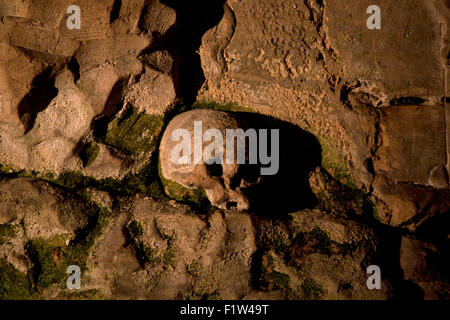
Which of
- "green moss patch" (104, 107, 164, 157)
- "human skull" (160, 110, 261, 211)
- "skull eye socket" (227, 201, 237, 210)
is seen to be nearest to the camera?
"human skull" (160, 110, 261, 211)

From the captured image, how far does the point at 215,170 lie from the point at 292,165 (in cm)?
42

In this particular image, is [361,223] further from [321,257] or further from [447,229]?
[447,229]

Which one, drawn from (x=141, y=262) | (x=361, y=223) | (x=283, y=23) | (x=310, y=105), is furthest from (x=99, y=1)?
(x=361, y=223)

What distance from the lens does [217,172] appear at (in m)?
1.66

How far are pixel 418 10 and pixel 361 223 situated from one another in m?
1.00

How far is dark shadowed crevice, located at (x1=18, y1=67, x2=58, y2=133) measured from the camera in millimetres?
1640

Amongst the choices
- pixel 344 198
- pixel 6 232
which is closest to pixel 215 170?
pixel 344 198

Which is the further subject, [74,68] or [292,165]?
[292,165]

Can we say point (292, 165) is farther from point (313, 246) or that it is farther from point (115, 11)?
point (115, 11)

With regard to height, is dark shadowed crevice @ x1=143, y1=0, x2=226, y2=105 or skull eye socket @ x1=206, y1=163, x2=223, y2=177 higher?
dark shadowed crevice @ x1=143, y1=0, x2=226, y2=105

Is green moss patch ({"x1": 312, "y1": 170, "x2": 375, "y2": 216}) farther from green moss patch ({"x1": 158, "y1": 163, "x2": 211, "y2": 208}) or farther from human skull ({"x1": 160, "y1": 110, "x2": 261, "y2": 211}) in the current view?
green moss patch ({"x1": 158, "y1": 163, "x2": 211, "y2": 208})

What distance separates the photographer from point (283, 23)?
1.75m

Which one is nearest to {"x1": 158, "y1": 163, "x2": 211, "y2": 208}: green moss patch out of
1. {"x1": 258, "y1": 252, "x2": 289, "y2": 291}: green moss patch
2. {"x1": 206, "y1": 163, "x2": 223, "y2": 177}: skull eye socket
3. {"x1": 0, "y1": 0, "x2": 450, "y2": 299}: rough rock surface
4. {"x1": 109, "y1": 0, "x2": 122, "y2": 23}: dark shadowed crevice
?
{"x1": 0, "y1": 0, "x2": 450, "y2": 299}: rough rock surface

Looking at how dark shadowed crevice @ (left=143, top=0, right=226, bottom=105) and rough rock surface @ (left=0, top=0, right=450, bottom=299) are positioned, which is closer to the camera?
rough rock surface @ (left=0, top=0, right=450, bottom=299)
